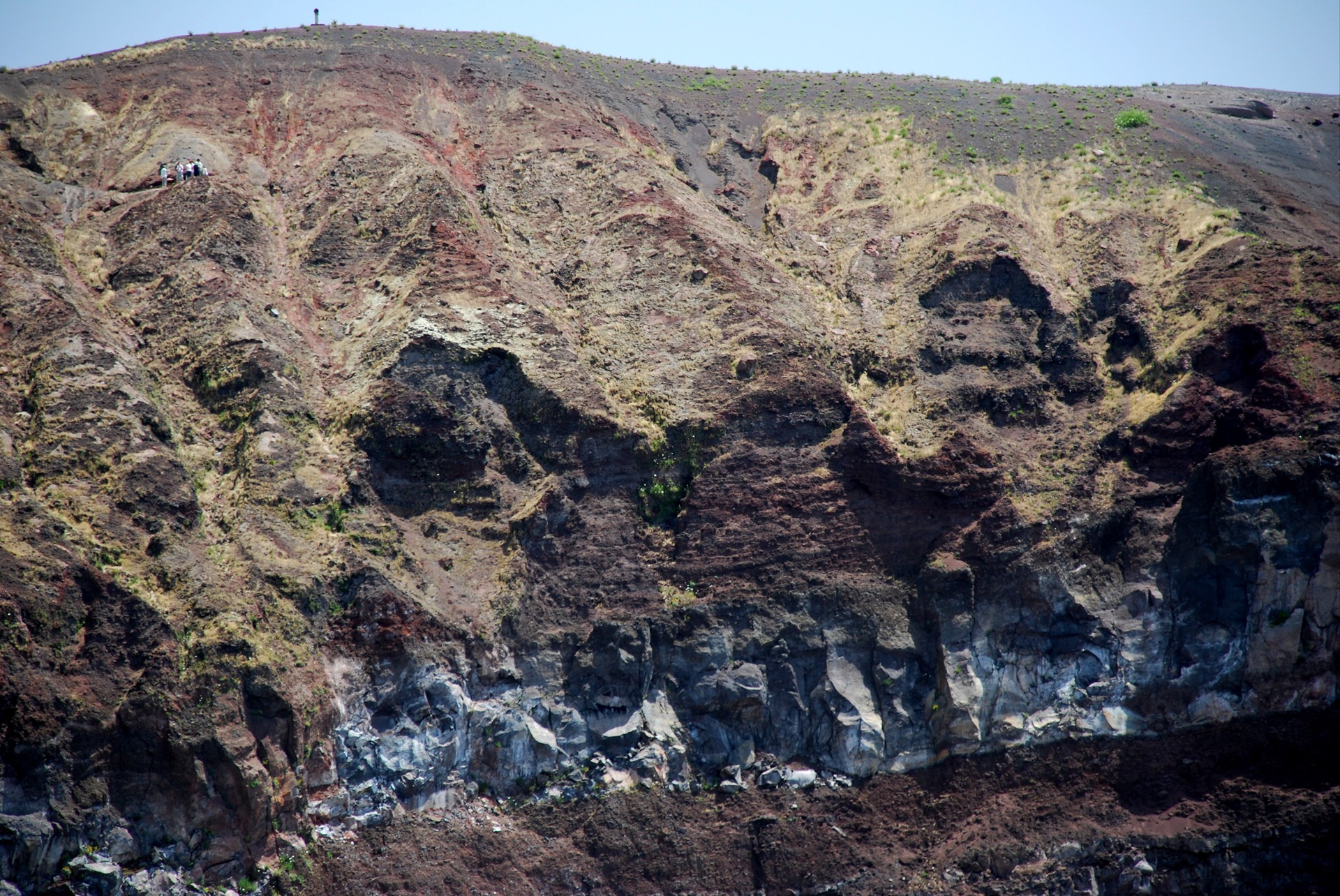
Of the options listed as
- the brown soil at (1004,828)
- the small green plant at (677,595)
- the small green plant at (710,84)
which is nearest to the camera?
the brown soil at (1004,828)

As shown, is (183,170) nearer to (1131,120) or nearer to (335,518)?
(335,518)

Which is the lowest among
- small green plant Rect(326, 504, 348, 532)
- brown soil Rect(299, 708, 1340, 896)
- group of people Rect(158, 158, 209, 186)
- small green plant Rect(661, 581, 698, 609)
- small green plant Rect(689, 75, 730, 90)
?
brown soil Rect(299, 708, 1340, 896)

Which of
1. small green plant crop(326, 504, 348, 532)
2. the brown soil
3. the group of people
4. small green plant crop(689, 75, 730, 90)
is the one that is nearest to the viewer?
the brown soil

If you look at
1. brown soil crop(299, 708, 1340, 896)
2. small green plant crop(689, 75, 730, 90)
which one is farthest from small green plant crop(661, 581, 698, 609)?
small green plant crop(689, 75, 730, 90)

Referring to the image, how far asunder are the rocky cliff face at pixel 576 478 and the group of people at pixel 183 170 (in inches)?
22.8

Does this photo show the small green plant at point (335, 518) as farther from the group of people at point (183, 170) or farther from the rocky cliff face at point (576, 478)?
the group of people at point (183, 170)

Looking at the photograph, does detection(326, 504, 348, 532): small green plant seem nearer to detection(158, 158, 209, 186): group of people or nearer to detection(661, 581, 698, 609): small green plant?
detection(661, 581, 698, 609): small green plant

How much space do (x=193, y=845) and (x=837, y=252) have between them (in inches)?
1153

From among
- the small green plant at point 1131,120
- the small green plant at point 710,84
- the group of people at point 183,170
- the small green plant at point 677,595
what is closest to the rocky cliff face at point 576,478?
the small green plant at point 677,595

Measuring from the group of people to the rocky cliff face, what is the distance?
0.58m

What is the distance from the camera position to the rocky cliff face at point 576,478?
2717 centimetres

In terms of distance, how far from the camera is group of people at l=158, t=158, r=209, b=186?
38.3 m

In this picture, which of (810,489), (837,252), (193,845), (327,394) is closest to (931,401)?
(810,489)

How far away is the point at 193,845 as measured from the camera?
83.2ft
